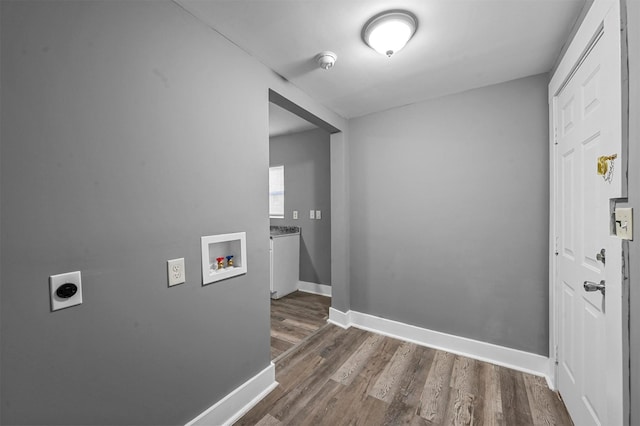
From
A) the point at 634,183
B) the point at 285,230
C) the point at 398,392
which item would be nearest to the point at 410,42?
the point at 634,183

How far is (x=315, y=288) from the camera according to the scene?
12.7ft

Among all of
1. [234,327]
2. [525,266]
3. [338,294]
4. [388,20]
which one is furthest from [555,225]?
[234,327]

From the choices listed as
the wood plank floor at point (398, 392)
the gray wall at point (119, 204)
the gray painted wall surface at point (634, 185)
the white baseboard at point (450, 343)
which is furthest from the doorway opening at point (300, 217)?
the gray painted wall surface at point (634, 185)

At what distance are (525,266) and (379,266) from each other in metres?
1.23

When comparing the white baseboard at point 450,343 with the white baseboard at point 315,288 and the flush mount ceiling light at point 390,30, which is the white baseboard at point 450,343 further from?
the flush mount ceiling light at point 390,30

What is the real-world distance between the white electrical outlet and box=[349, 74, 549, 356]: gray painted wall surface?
1918 mm

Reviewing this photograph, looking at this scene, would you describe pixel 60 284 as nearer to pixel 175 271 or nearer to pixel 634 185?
pixel 175 271

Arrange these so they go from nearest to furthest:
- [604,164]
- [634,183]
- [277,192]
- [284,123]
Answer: [634,183]
[604,164]
[284,123]
[277,192]

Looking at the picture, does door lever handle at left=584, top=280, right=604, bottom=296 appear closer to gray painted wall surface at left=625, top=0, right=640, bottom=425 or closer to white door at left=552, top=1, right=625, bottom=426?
white door at left=552, top=1, right=625, bottom=426

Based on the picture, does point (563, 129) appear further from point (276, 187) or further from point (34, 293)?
point (276, 187)

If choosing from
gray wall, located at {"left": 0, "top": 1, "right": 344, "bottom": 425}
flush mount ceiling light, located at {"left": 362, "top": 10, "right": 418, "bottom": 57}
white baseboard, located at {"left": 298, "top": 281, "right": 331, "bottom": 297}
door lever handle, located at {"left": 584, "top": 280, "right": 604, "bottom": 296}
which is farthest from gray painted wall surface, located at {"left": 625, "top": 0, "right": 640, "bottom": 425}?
white baseboard, located at {"left": 298, "top": 281, "right": 331, "bottom": 297}

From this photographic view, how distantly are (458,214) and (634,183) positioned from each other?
139 cm

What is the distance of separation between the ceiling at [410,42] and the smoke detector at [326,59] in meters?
0.04

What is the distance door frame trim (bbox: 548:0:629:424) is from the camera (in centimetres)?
101
